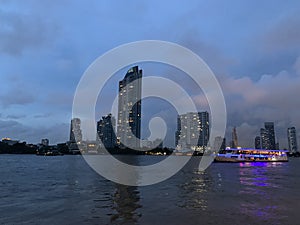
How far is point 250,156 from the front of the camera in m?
139

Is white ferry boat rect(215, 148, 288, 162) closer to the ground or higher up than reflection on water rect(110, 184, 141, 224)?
higher up

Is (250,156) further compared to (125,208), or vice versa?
(250,156)

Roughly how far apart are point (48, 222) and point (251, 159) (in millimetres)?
133653

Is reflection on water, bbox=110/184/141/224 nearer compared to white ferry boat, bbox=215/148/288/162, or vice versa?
reflection on water, bbox=110/184/141/224

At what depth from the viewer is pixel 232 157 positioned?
132 meters

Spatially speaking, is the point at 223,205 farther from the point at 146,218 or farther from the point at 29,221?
the point at 29,221

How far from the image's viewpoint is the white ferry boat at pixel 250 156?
131m

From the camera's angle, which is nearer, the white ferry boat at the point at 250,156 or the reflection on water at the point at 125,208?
the reflection on water at the point at 125,208

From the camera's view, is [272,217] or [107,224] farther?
[272,217]

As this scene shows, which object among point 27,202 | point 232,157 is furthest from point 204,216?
point 232,157

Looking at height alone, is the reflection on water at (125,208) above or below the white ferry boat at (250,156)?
below

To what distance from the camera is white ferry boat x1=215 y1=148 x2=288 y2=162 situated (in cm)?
13138

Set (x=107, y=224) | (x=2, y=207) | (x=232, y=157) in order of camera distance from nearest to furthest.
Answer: (x=107, y=224) → (x=2, y=207) → (x=232, y=157)

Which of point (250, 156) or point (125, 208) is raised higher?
point (250, 156)
